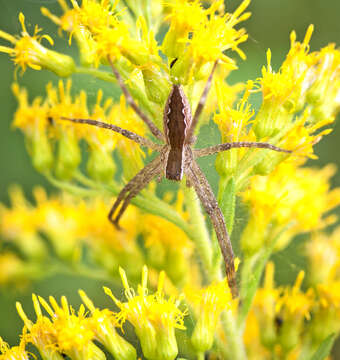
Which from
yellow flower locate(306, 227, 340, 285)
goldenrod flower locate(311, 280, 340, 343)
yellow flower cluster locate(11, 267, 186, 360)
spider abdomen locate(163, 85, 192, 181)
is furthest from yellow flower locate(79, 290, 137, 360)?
yellow flower locate(306, 227, 340, 285)

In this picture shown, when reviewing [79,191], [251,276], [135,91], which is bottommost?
[251,276]

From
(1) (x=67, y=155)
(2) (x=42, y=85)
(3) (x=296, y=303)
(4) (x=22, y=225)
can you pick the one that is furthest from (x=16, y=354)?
(4) (x=22, y=225)

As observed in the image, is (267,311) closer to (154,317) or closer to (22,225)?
(154,317)

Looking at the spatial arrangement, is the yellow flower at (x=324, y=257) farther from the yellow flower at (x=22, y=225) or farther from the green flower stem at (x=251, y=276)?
the yellow flower at (x=22, y=225)

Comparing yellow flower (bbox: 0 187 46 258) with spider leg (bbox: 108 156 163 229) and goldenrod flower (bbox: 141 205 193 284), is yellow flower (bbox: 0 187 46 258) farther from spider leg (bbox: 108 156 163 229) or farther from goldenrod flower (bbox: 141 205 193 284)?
spider leg (bbox: 108 156 163 229)

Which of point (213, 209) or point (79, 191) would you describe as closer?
point (213, 209)

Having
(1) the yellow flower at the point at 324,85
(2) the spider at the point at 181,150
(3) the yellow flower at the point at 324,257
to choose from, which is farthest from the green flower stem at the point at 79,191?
(3) the yellow flower at the point at 324,257

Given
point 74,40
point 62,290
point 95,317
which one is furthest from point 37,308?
point 62,290
